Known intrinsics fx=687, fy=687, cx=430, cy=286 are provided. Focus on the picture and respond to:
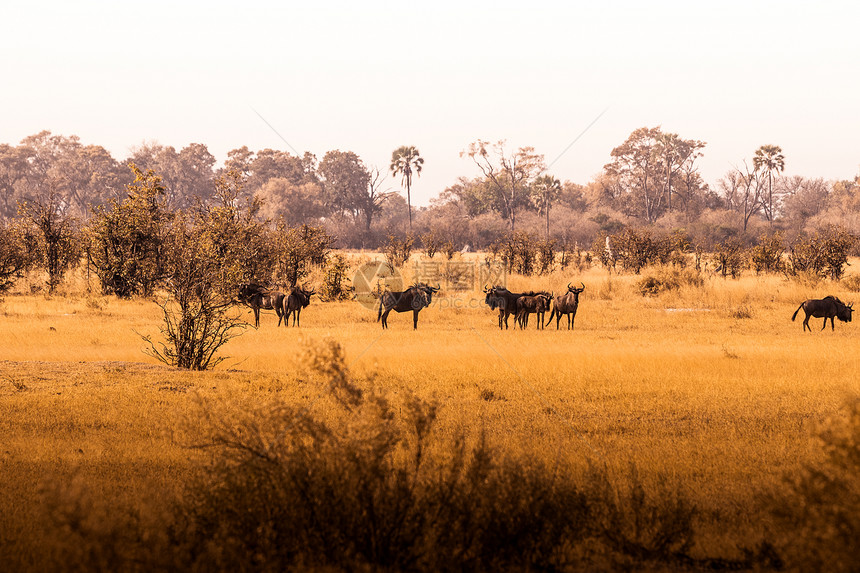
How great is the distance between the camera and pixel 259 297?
20.3 m

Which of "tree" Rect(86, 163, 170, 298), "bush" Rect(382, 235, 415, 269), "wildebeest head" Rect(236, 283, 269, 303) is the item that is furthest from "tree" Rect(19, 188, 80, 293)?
"bush" Rect(382, 235, 415, 269)

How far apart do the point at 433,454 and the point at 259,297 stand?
14305 mm

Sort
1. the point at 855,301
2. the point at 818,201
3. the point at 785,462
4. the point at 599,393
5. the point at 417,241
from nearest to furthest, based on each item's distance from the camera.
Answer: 1. the point at 785,462
2. the point at 599,393
3. the point at 855,301
4. the point at 417,241
5. the point at 818,201

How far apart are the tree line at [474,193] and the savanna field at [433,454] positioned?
54.1 meters

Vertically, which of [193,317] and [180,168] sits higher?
[180,168]

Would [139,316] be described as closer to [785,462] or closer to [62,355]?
[62,355]

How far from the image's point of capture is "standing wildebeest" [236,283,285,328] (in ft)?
66.6

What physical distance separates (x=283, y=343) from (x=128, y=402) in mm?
7615

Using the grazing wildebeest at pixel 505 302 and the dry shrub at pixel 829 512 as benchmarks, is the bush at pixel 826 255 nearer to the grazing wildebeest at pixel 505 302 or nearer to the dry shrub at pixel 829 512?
the grazing wildebeest at pixel 505 302

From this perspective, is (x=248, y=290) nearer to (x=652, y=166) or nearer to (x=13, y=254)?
(x=13, y=254)

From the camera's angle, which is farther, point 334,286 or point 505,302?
point 334,286

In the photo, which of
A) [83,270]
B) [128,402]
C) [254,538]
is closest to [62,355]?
[128,402]

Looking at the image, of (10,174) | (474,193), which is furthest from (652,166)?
(10,174)

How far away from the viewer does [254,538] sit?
4.23 metres
